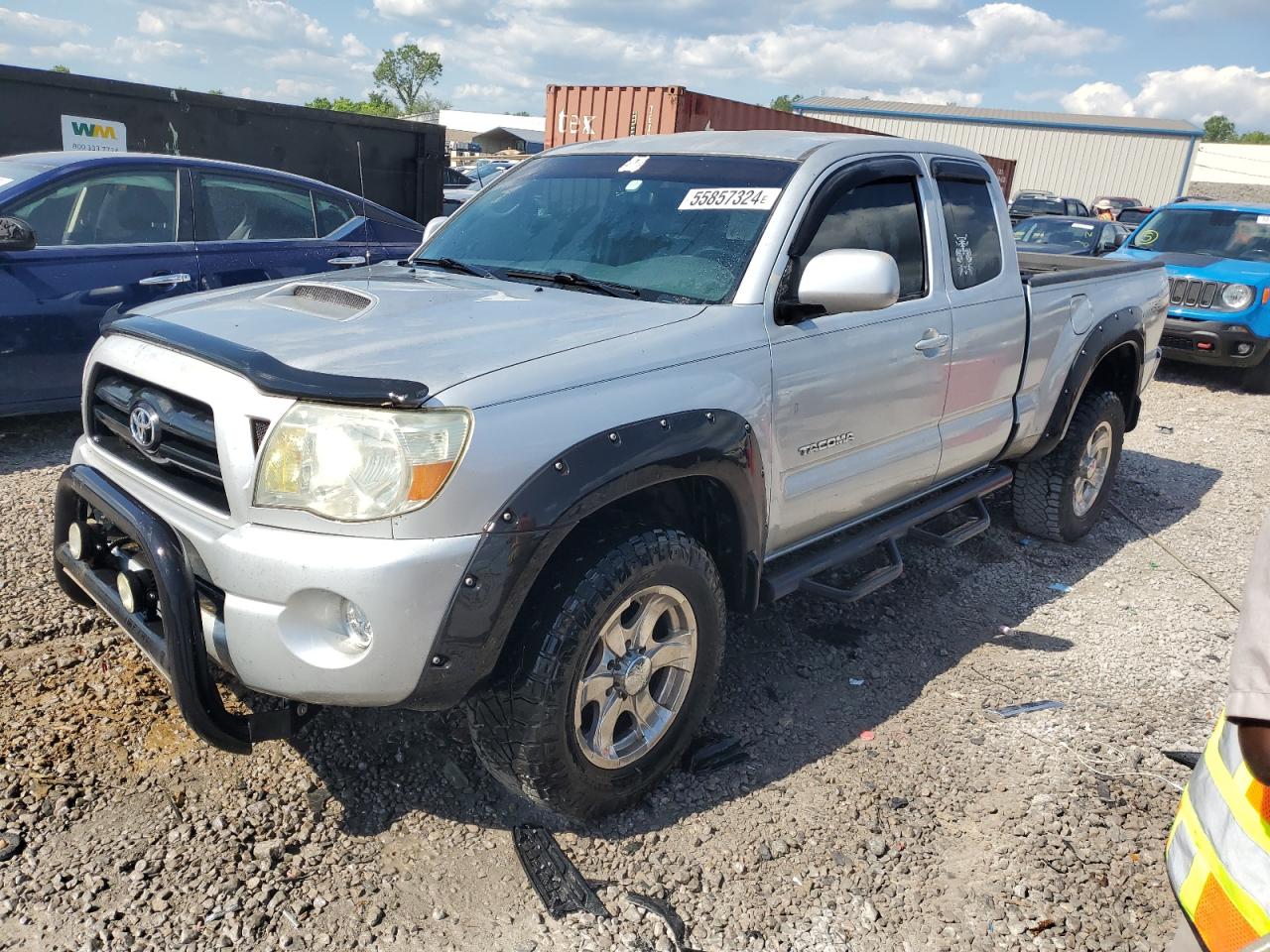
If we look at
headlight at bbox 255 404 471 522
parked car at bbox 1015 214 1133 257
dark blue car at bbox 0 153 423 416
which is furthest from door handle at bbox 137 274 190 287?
parked car at bbox 1015 214 1133 257

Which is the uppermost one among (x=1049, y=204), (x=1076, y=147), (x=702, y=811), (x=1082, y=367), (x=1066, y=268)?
(x=1076, y=147)

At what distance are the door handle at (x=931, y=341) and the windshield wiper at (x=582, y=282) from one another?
1.15 meters

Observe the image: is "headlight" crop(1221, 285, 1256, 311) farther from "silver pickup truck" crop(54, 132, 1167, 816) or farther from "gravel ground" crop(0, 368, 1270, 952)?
"silver pickup truck" crop(54, 132, 1167, 816)

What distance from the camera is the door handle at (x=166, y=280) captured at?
5.36 meters

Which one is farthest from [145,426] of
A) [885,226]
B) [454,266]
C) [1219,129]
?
[1219,129]

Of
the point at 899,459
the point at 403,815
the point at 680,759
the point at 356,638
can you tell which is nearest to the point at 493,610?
the point at 356,638

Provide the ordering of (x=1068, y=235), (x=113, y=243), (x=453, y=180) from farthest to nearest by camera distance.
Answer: (x=453, y=180)
(x=1068, y=235)
(x=113, y=243)

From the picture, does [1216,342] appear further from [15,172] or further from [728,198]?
[15,172]

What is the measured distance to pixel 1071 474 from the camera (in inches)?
198

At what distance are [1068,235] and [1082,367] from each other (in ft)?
32.4

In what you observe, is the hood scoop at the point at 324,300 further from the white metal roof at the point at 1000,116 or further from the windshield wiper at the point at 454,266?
the white metal roof at the point at 1000,116

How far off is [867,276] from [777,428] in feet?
1.71

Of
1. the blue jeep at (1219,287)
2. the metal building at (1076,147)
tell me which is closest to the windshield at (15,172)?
the blue jeep at (1219,287)

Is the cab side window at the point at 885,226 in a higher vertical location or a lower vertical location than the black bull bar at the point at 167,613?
higher
